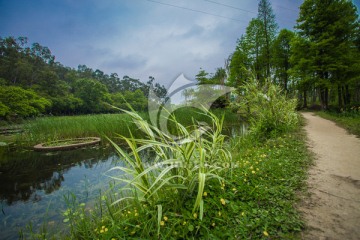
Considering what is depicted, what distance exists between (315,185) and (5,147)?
963 cm

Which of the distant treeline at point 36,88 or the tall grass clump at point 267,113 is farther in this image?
the distant treeline at point 36,88

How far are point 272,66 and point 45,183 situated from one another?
78.2ft

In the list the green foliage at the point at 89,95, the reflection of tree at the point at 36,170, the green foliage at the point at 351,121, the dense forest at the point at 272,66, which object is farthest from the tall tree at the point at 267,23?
the green foliage at the point at 89,95

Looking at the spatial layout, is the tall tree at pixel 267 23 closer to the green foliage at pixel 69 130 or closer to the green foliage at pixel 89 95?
the green foliage at pixel 69 130

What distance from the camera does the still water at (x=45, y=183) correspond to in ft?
7.11

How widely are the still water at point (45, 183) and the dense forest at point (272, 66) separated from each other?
184 centimetres

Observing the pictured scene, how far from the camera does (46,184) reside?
3.21 meters

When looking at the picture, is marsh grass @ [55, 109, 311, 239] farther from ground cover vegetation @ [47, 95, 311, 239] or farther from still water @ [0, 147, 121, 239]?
still water @ [0, 147, 121, 239]

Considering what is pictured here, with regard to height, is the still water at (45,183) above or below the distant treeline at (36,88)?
below

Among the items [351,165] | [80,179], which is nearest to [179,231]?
[351,165]

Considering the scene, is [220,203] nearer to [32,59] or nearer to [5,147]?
[5,147]

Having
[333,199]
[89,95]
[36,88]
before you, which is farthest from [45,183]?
[89,95]

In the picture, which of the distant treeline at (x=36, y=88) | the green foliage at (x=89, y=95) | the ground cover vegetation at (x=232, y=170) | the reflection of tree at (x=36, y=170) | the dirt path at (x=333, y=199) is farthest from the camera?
the green foliage at (x=89, y=95)

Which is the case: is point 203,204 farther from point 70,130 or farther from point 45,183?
point 70,130
